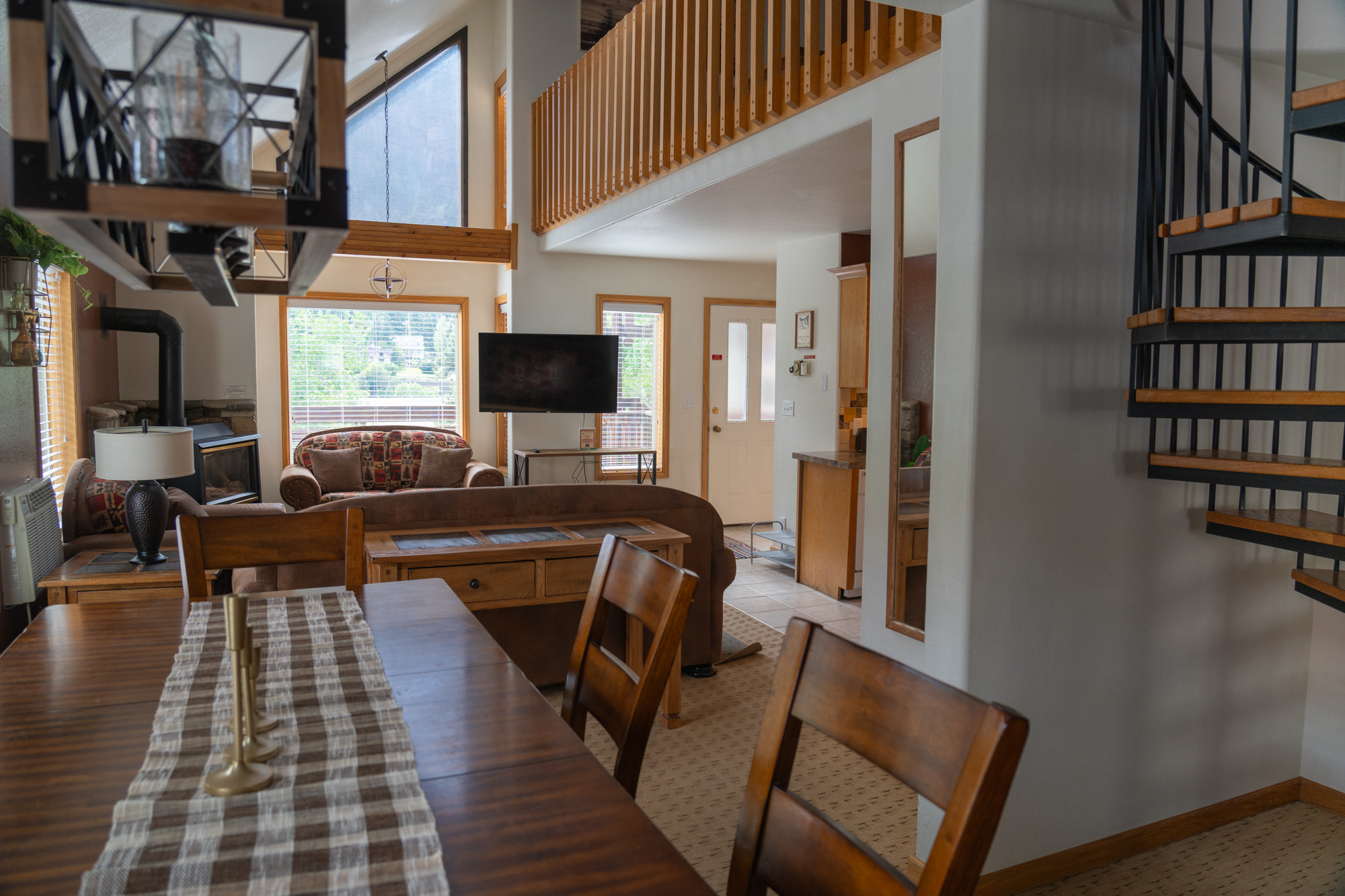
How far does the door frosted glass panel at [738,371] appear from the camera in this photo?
7988 millimetres

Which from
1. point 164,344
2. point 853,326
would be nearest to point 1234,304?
point 853,326

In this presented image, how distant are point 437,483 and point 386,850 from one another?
6.53 metres

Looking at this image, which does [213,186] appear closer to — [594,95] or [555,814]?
[555,814]

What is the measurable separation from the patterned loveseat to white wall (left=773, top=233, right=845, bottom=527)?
2.29 metres

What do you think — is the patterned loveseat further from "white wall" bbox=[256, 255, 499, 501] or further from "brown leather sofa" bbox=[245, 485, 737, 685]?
"brown leather sofa" bbox=[245, 485, 737, 685]

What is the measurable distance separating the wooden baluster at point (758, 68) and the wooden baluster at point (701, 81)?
0.36 meters

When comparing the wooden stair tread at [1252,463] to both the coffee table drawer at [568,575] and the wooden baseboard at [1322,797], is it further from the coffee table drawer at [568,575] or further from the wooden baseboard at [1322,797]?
the coffee table drawer at [568,575]

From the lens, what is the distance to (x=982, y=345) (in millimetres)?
2203

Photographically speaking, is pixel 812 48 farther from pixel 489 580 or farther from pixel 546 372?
pixel 546 372

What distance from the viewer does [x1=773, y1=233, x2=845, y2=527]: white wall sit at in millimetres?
5773

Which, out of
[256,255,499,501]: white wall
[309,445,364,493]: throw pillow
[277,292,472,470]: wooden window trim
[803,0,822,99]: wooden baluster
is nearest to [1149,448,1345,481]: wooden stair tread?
[803,0,822,99]: wooden baluster

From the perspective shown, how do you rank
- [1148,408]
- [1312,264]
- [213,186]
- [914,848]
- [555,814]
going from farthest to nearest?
[1312,264] < [914,848] < [1148,408] < [555,814] < [213,186]

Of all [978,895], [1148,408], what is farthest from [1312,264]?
[978,895]

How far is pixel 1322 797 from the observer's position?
2.88 meters
